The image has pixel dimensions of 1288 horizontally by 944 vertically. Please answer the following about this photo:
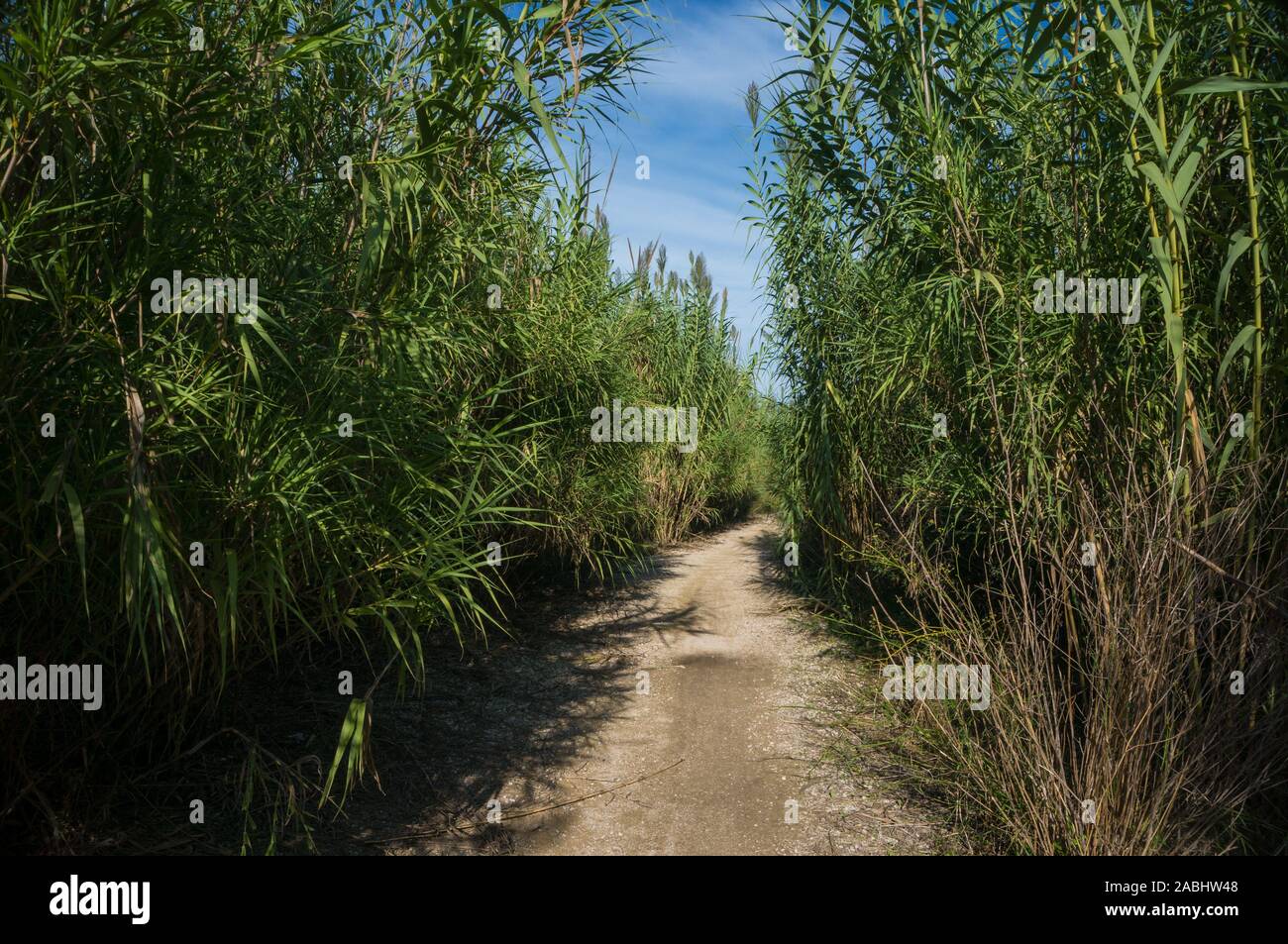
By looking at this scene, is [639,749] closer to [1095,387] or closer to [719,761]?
[719,761]

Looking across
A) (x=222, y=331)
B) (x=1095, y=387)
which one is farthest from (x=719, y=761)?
(x=222, y=331)

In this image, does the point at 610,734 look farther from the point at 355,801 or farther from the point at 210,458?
the point at 210,458

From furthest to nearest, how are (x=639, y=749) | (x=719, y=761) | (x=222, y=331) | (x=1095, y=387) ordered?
(x=639, y=749) → (x=719, y=761) → (x=1095, y=387) → (x=222, y=331)

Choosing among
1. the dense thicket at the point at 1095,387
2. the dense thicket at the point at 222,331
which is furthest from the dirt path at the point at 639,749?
the dense thicket at the point at 222,331

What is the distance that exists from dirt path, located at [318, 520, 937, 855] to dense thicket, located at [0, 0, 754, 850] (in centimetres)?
85

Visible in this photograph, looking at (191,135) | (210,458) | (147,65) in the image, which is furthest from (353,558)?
(147,65)

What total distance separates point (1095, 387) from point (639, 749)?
264 centimetres

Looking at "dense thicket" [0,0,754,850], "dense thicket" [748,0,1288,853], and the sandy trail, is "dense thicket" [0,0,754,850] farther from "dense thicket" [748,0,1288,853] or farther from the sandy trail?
"dense thicket" [748,0,1288,853]

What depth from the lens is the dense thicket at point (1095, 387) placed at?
8.46 ft

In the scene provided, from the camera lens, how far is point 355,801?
3598 mm

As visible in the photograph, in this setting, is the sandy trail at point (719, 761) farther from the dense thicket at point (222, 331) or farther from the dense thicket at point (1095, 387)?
the dense thicket at point (222, 331)

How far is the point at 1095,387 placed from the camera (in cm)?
305

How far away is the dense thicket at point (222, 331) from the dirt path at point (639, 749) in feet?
2.78

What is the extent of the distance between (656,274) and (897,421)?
21.1ft
